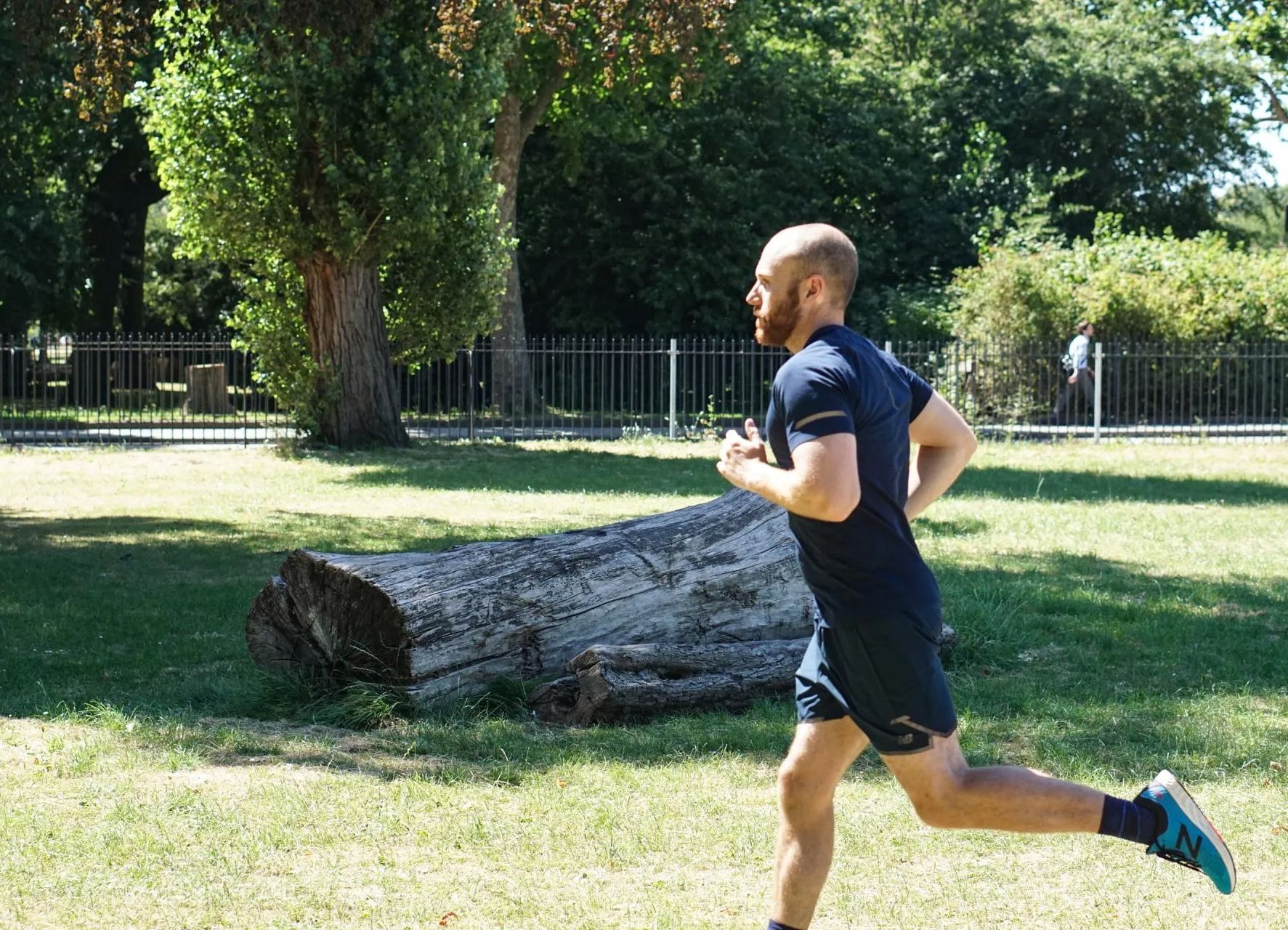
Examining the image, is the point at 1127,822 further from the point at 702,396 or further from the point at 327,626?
the point at 702,396

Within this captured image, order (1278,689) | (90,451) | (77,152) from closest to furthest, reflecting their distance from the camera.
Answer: (1278,689) < (90,451) < (77,152)

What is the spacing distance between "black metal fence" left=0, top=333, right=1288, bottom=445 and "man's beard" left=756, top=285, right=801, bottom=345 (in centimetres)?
2141

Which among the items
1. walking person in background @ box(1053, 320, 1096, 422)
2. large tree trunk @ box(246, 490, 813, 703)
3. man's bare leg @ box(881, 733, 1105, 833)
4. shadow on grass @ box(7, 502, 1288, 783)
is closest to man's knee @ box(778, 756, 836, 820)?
man's bare leg @ box(881, 733, 1105, 833)

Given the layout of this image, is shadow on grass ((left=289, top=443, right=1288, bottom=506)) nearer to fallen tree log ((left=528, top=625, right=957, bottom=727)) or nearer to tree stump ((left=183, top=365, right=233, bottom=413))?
tree stump ((left=183, top=365, right=233, bottom=413))

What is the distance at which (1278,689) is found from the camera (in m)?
7.52

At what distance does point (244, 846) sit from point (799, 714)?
2131 millimetres

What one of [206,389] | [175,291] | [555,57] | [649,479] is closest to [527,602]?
[649,479]

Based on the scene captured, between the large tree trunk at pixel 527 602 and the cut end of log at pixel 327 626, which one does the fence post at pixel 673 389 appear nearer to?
the large tree trunk at pixel 527 602

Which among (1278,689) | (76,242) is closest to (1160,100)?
(76,242)

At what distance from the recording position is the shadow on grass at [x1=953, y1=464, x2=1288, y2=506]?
54.7ft

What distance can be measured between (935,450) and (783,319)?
23.9 inches

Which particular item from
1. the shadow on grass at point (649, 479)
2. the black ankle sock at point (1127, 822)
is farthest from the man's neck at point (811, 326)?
the shadow on grass at point (649, 479)

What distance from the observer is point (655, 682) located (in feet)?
22.6

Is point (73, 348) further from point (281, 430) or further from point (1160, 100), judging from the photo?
point (1160, 100)
